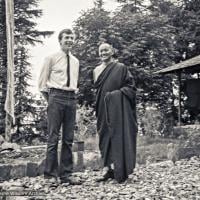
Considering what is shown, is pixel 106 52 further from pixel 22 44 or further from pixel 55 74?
pixel 22 44

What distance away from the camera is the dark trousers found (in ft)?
18.1

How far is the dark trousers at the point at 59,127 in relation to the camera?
18.1 feet

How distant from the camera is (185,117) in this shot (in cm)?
2323

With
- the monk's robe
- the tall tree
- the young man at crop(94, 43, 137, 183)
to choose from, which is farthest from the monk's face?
the tall tree

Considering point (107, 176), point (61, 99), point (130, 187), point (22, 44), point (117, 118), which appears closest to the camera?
point (130, 187)

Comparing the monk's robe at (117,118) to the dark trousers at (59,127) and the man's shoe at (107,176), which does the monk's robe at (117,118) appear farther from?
the dark trousers at (59,127)

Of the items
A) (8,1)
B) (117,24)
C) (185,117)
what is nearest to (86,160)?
(8,1)

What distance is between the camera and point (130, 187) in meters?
5.38

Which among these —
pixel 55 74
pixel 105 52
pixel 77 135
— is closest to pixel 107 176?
pixel 55 74

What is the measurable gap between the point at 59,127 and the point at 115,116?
816mm

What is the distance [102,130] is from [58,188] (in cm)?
111

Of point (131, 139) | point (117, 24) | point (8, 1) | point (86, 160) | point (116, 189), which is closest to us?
point (116, 189)

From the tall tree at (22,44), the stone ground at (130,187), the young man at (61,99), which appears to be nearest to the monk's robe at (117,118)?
the stone ground at (130,187)

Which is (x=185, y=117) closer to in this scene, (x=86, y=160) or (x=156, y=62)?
(x=156, y=62)
